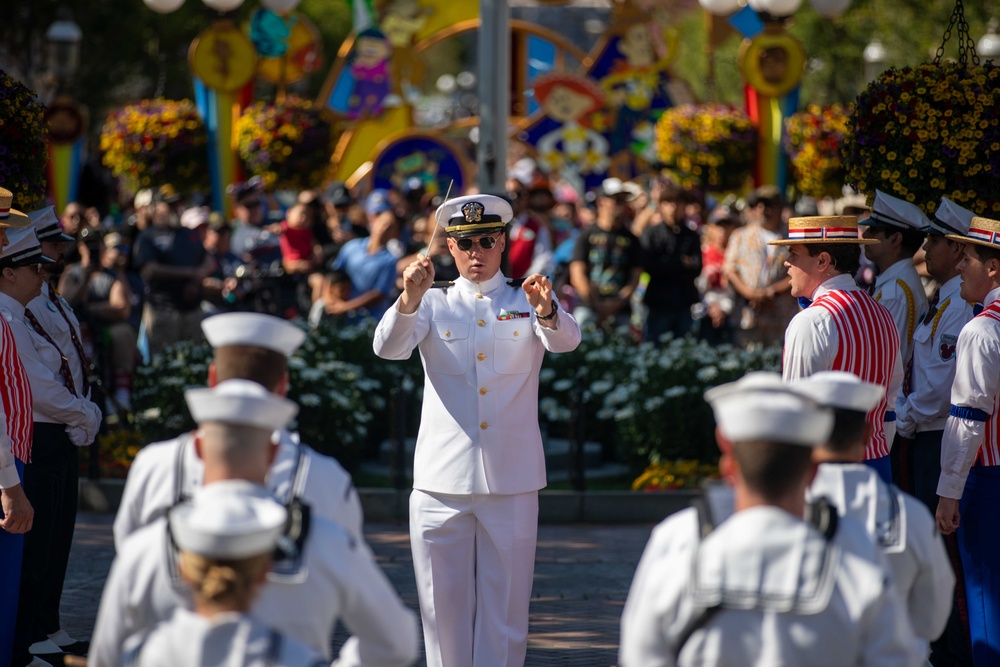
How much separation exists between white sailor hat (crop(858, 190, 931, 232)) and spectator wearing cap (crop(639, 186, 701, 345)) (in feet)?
19.5

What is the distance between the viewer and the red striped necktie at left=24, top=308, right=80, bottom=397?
21.2 feet

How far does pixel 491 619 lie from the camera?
19.3 ft

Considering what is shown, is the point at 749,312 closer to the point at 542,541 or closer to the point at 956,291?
the point at 542,541

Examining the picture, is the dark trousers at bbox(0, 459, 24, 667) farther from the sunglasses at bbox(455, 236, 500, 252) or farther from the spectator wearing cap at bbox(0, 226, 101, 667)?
the sunglasses at bbox(455, 236, 500, 252)

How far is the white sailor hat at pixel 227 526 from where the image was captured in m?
3.08

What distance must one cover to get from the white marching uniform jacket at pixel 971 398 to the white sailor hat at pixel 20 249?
3.95 m

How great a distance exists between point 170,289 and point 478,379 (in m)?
8.37

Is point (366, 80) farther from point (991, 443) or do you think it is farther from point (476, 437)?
point (991, 443)

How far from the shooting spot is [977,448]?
578 centimetres

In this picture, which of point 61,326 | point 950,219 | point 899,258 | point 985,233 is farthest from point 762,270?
point 61,326

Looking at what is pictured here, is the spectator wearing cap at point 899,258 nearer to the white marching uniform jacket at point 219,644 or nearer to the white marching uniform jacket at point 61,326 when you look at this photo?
the white marching uniform jacket at point 61,326

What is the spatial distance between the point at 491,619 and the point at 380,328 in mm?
1272

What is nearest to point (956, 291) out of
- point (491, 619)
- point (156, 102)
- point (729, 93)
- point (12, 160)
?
point (491, 619)

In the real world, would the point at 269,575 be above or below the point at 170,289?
below
